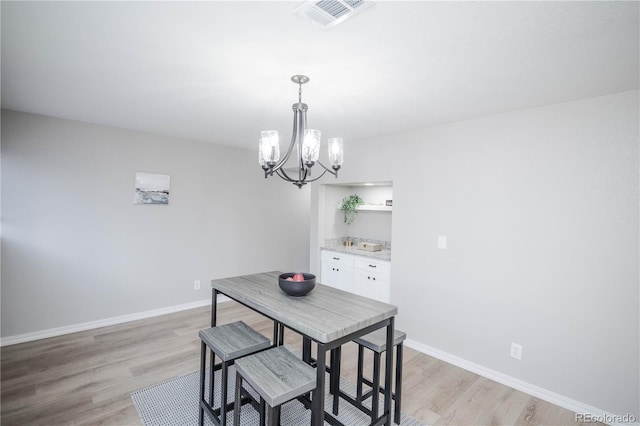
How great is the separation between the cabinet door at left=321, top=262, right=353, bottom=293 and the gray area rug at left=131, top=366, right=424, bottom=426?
1628 millimetres

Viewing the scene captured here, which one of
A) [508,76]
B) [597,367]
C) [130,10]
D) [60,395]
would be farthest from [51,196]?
[597,367]

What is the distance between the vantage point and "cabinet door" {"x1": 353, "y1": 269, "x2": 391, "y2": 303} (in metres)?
3.60

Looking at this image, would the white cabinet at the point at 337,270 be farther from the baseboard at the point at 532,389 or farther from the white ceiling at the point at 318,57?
the white ceiling at the point at 318,57

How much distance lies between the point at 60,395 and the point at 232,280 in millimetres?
1517

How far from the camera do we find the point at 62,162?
10.7 feet

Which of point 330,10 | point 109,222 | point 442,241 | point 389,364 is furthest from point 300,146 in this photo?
point 109,222

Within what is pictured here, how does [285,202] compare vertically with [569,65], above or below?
below

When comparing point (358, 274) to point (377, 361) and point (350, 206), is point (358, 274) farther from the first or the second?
point (377, 361)

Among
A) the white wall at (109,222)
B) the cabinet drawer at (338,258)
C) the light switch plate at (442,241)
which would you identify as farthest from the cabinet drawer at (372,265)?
the white wall at (109,222)

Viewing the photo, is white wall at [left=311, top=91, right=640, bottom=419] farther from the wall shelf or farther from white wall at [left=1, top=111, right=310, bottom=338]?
white wall at [left=1, top=111, right=310, bottom=338]

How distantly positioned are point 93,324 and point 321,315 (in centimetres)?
325

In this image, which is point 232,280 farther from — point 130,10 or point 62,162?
point 62,162

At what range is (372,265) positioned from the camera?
3.76m
